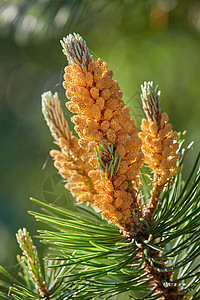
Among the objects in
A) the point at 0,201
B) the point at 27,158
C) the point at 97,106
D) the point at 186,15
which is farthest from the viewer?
the point at 0,201

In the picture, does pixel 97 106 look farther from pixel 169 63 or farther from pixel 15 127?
pixel 15 127

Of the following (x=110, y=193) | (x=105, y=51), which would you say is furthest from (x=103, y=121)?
(x=105, y=51)

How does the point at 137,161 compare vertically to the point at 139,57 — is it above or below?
below

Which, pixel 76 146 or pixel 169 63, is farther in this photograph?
pixel 169 63

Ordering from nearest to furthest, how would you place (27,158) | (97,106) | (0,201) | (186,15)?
1. (97,106)
2. (186,15)
3. (27,158)
4. (0,201)

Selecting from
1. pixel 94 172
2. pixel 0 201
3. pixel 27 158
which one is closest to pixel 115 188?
pixel 94 172

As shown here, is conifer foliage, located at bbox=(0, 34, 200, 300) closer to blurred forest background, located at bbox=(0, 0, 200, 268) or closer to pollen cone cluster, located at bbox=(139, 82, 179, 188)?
pollen cone cluster, located at bbox=(139, 82, 179, 188)

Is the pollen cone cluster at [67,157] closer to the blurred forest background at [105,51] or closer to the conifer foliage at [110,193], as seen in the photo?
the conifer foliage at [110,193]

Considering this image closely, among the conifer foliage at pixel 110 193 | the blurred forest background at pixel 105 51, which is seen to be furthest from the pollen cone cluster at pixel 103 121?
the blurred forest background at pixel 105 51

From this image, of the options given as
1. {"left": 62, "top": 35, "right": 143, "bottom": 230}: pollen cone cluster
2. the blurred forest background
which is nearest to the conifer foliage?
{"left": 62, "top": 35, "right": 143, "bottom": 230}: pollen cone cluster

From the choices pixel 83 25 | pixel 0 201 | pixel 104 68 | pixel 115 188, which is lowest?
pixel 115 188
